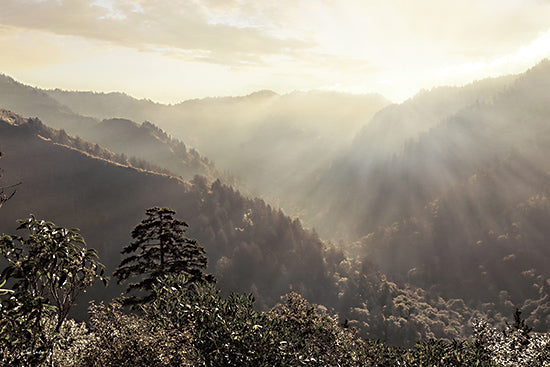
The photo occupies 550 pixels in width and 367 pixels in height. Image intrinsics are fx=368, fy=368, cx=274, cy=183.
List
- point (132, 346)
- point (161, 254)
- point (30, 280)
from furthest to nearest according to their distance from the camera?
point (161, 254), point (132, 346), point (30, 280)

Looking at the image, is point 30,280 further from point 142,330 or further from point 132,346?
point 142,330

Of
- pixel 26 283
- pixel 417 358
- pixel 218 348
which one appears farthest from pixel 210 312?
pixel 417 358

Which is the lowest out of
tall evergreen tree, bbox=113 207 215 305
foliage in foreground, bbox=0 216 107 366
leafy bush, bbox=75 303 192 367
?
tall evergreen tree, bbox=113 207 215 305

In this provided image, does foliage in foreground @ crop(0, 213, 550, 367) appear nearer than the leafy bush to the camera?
Yes

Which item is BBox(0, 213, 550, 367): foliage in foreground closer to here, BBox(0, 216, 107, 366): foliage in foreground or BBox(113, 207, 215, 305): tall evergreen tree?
BBox(0, 216, 107, 366): foliage in foreground

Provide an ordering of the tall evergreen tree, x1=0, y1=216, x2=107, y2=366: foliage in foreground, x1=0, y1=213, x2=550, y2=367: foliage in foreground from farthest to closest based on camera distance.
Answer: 1. the tall evergreen tree
2. x1=0, y1=213, x2=550, y2=367: foliage in foreground
3. x1=0, y1=216, x2=107, y2=366: foliage in foreground

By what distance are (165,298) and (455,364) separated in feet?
57.9

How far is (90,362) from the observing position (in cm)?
1484

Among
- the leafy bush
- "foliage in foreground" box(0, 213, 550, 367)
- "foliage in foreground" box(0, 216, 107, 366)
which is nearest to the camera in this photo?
"foliage in foreground" box(0, 216, 107, 366)

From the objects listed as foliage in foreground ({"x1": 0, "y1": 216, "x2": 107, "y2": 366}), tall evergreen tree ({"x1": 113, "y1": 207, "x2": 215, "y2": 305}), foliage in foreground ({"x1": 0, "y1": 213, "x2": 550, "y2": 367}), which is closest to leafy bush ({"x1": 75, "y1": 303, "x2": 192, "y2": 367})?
foliage in foreground ({"x1": 0, "y1": 213, "x2": 550, "y2": 367})

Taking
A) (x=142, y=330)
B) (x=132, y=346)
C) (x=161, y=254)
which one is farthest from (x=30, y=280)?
(x=161, y=254)

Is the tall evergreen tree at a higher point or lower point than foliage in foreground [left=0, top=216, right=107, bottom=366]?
lower

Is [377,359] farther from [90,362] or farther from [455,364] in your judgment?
[90,362]

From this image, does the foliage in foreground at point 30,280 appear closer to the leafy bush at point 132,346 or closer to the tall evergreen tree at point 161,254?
the leafy bush at point 132,346
